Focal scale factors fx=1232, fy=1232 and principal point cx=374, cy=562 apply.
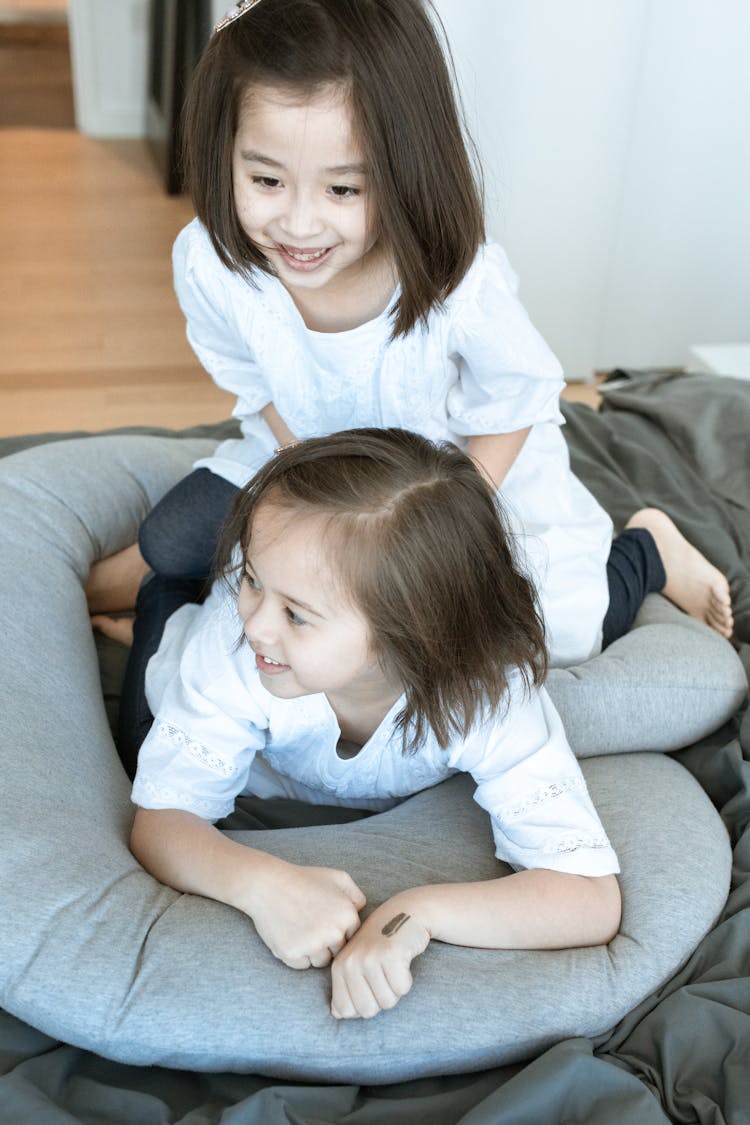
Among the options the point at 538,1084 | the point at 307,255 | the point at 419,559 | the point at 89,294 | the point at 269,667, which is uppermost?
the point at 307,255

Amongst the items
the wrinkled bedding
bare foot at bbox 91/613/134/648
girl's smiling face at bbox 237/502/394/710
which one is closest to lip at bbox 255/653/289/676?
girl's smiling face at bbox 237/502/394/710

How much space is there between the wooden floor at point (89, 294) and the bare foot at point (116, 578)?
39.4 inches

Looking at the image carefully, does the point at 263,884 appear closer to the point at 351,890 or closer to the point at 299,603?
the point at 351,890

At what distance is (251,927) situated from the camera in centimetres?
115

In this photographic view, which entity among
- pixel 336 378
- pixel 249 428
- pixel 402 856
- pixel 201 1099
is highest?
pixel 336 378

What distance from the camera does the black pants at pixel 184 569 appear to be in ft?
5.10

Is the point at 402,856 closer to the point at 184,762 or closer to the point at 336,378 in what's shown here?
the point at 184,762

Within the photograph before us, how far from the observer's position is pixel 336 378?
1.52 meters

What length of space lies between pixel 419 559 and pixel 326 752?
300 millimetres

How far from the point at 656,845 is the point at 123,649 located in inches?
31.8

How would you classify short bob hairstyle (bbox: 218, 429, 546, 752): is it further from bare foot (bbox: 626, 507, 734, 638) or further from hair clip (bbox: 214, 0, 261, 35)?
bare foot (bbox: 626, 507, 734, 638)

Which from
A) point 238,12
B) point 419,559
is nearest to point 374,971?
point 419,559

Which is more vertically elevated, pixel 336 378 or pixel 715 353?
pixel 336 378

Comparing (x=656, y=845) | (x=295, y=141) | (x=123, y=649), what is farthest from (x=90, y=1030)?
(x=295, y=141)
